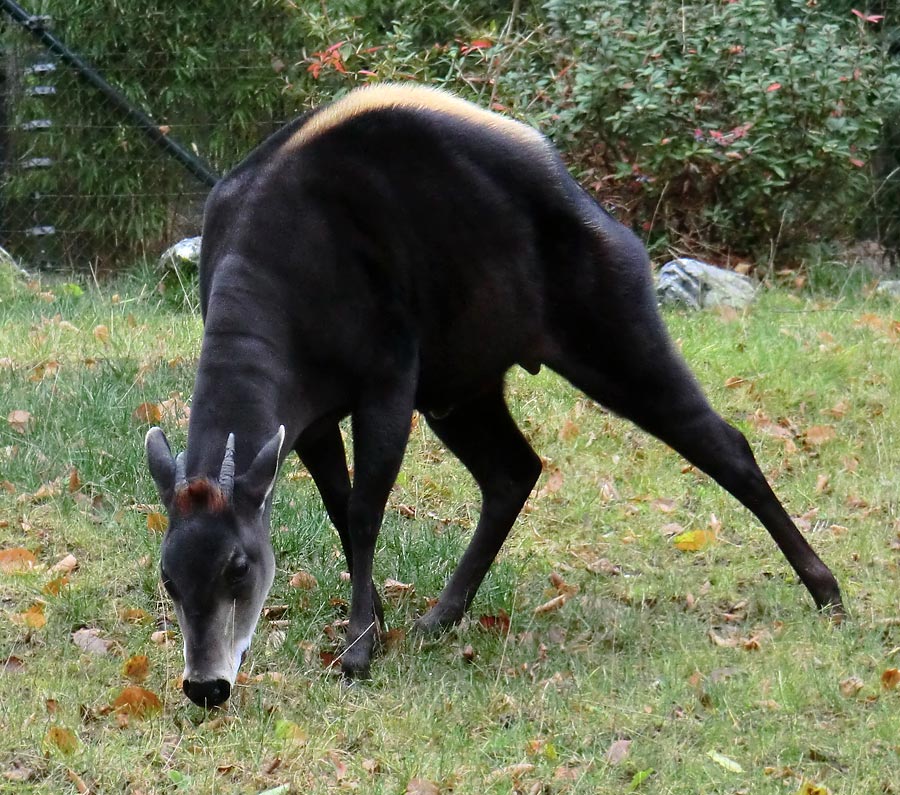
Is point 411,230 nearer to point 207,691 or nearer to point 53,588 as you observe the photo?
point 207,691

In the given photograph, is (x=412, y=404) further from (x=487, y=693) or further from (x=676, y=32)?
(x=676, y=32)

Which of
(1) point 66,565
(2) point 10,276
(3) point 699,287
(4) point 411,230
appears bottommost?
(2) point 10,276

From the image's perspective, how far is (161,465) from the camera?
4234 mm

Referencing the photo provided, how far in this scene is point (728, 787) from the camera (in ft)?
12.9

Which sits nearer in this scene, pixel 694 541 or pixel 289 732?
pixel 289 732

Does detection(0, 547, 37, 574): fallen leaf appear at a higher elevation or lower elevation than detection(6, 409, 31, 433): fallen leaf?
higher

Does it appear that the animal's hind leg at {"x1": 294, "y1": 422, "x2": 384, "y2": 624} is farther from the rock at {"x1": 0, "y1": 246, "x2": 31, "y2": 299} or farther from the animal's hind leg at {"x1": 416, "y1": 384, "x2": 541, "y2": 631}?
the rock at {"x1": 0, "y1": 246, "x2": 31, "y2": 299}

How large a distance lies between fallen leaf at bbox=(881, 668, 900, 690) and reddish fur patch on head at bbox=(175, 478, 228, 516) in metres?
2.25

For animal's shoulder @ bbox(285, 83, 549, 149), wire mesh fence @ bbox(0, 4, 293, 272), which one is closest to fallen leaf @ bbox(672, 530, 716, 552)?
animal's shoulder @ bbox(285, 83, 549, 149)

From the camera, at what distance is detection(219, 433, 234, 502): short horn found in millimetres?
4145

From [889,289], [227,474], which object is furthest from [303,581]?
[889,289]

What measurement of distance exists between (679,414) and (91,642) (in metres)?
2.32

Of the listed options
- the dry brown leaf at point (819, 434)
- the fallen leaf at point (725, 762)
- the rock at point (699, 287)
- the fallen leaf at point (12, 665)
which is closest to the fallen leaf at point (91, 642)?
the fallen leaf at point (12, 665)

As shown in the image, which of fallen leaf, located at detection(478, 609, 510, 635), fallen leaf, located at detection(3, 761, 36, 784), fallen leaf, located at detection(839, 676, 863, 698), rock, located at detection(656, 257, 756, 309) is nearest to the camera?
fallen leaf, located at detection(3, 761, 36, 784)
